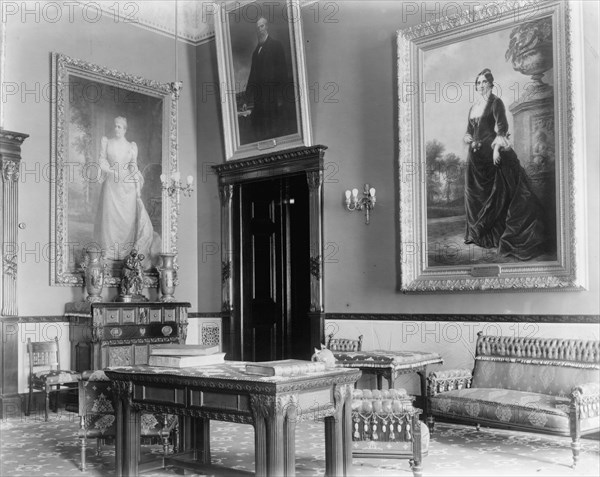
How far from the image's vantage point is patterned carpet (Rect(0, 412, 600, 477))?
6.13m

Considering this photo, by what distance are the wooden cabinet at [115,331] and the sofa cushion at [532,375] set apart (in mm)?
4605

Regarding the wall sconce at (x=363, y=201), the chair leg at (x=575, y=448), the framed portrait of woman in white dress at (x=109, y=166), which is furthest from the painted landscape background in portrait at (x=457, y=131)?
the framed portrait of woman in white dress at (x=109, y=166)

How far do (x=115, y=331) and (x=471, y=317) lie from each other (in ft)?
15.2

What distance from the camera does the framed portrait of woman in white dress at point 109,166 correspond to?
33.2ft

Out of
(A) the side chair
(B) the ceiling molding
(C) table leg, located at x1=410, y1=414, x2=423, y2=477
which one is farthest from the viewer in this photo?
(B) the ceiling molding

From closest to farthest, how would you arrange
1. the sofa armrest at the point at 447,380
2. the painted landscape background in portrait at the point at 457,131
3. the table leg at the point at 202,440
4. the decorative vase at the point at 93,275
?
1. the table leg at the point at 202,440
2. the sofa armrest at the point at 447,380
3. the painted landscape background in portrait at the point at 457,131
4. the decorative vase at the point at 93,275

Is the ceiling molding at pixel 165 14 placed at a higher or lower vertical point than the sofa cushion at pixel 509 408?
higher

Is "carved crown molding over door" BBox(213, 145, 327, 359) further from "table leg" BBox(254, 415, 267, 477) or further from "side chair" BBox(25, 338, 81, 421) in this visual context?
"table leg" BBox(254, 415, 267, 477)

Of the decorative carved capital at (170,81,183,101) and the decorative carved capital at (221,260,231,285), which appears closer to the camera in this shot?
the decorative carved capital at (221,260,231,285)

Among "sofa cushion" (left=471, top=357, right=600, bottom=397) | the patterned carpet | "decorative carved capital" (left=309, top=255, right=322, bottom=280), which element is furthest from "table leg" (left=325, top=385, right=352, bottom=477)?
"decorative carved capital" (left=309, top=255, right=322, bottom=280)

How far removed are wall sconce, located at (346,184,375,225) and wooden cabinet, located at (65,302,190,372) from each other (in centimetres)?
297

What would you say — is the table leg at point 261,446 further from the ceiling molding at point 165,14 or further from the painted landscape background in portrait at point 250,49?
the ceiling molding at point 165,14

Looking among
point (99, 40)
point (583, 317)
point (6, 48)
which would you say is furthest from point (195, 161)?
point (583, 317)

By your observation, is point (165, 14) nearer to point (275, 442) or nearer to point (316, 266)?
point (316, 266)
